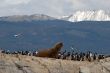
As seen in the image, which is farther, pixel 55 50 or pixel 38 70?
pixel 55 50

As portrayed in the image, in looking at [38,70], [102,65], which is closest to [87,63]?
[102,65]

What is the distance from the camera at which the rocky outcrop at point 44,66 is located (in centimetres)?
1956

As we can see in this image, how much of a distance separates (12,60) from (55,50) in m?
4.99

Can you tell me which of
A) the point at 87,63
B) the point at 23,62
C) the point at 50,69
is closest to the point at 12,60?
the point at 23,62

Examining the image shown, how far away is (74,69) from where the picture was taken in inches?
793

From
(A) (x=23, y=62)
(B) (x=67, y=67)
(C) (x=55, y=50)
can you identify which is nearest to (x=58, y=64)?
(B) (x=67, y=67)

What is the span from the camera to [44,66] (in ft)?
65.8

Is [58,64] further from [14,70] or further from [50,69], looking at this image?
[14,70]

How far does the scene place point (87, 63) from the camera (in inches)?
809

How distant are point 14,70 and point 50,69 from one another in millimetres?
1719

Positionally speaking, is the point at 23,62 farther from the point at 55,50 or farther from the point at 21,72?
the point at 55,50

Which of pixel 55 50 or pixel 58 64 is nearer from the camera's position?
pixel 58 64

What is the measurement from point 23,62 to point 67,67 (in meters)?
2.09

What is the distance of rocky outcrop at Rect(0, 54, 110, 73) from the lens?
64.2ft
